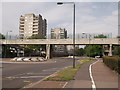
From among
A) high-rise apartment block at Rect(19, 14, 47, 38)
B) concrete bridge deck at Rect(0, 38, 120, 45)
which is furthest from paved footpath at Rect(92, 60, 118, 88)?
high-rise apartment block at Rect(19, 14, 47, 38)

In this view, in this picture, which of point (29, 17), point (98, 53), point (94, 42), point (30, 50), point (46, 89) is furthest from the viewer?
point (29, 17)

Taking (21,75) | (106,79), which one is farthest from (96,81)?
(21,75)

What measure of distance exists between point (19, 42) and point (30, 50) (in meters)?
28.0

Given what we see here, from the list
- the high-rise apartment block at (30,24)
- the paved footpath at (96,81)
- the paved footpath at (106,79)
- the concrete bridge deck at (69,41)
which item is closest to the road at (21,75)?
the paved footpath at (96,81)

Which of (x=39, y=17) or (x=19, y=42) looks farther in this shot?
(x=39, y=17)

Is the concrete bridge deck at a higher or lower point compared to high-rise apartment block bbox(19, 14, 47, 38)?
lower

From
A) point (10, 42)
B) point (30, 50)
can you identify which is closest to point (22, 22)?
point (30, 50)

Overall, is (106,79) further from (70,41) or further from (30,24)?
(30,24)

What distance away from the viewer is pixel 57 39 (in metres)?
73.4

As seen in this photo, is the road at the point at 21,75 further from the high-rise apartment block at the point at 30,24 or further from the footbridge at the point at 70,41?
the high-rise apartment block at the point at 30,24

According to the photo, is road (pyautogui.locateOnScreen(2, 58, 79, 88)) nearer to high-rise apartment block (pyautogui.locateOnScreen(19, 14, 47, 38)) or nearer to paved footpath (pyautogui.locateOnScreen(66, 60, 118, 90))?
paved footpath (pyautogui.locateOnScreen(66, 60, 118, 90))

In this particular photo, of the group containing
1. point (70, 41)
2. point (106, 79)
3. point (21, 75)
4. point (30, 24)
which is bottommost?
point (21, 75)

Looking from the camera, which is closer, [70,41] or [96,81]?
[96,81]

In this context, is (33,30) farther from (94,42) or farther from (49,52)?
(94,42)
